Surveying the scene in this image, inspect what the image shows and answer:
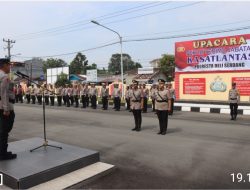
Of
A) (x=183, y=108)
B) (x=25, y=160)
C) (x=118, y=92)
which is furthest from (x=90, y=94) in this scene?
(x=25, y=160)

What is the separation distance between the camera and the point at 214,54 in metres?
20.1

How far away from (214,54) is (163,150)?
14.6 m

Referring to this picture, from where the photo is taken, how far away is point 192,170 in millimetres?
5500

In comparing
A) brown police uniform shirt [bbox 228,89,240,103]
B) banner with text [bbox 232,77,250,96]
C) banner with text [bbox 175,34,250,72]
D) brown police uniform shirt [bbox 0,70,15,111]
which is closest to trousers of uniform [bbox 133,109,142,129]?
brown police uniform shirt [bbox 228,89,240,103]

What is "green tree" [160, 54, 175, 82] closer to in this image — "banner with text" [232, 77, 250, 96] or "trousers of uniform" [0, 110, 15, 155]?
"banner with text" [232, 77, 250, 96]

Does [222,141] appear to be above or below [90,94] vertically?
below

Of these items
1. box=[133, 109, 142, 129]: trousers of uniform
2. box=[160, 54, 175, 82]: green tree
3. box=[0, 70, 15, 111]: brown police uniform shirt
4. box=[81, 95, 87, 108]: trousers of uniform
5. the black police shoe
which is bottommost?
the black police shoe

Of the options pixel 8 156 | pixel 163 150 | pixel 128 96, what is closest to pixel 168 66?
pixel 128 96

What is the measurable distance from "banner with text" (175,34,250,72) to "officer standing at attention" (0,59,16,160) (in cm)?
1643

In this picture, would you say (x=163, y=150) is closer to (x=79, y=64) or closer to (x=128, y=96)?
(x=128, y=96)

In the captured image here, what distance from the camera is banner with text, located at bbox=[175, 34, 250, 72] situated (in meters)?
18.9

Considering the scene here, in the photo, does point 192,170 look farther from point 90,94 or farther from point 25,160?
point 90,94

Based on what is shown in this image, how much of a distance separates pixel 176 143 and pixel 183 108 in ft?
32.2

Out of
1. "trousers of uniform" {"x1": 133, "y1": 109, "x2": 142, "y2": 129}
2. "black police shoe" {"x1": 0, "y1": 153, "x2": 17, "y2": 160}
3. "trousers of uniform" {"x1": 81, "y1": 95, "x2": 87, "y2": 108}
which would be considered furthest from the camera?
"trousers of uniform" {"x1": 81, "y1": 95, "x2": 87, "y2": 108}
